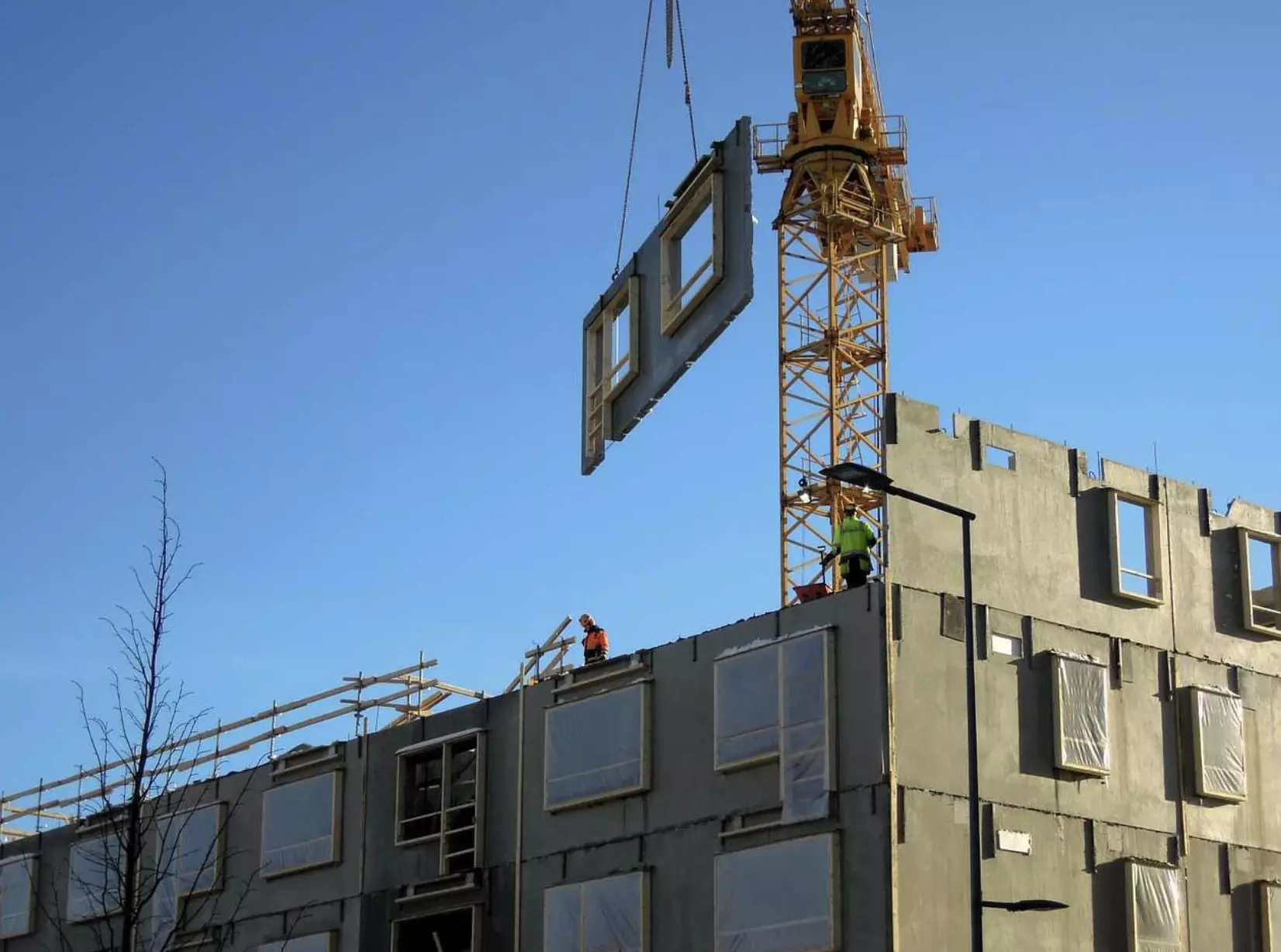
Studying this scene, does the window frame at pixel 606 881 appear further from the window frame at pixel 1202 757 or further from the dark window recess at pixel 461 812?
the window frame at pixel 1202 757

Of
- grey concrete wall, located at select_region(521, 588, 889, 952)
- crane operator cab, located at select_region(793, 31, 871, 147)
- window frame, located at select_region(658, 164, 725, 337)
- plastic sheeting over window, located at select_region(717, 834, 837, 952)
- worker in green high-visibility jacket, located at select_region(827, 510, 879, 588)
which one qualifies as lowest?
plastic sheeting over window, located at select_region(717, 834, 837, 952)

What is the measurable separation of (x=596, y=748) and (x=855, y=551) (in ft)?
22.2

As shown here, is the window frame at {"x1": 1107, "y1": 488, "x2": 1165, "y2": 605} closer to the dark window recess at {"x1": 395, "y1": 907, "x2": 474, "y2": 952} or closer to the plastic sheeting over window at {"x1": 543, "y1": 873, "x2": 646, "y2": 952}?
the plastic sheeting over window at {"x1": 543, "y1": 873, "x2": 646, "y2": 952}

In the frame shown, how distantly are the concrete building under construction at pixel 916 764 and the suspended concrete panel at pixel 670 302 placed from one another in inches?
169

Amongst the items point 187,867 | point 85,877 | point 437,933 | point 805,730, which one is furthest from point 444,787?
point 85,877

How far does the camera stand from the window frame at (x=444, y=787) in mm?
43719

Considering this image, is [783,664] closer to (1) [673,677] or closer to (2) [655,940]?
(1) [673,677]

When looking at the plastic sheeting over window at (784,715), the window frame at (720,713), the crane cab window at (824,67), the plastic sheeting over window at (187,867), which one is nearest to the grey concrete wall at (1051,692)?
the plastic sheeting over window at (784,715)

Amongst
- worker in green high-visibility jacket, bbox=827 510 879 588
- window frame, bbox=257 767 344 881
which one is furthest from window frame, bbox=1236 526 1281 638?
window frame, bbox=257 767 344 881

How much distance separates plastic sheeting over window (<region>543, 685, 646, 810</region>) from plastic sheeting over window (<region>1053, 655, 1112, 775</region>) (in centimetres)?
771

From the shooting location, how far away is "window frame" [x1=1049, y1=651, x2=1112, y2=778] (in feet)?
124

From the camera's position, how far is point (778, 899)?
119 feet

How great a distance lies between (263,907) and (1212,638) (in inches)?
858

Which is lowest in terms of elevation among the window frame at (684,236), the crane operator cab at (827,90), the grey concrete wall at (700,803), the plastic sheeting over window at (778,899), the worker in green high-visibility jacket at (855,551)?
the plastic sheeting over window at (778,899)
